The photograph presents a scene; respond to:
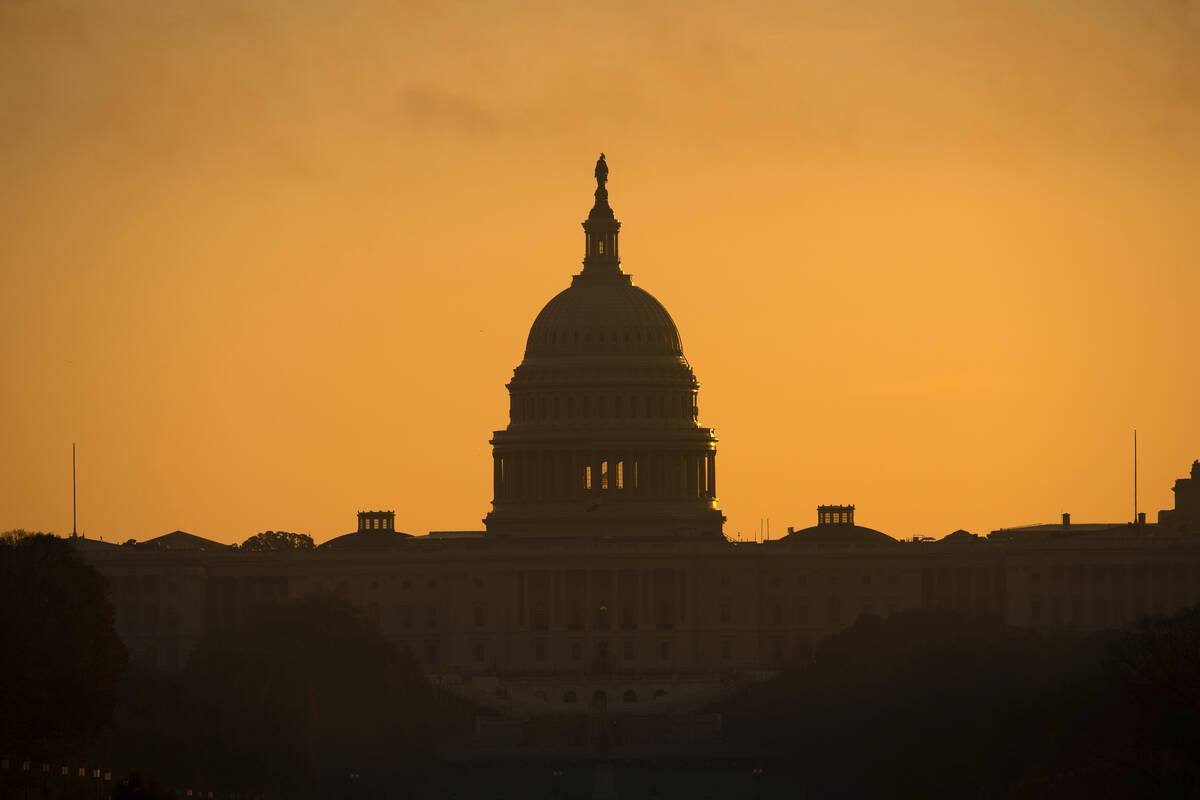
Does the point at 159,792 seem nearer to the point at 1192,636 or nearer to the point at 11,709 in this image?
the point at 11,709

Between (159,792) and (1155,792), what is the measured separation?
38.3m

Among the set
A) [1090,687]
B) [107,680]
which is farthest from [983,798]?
[107,680]

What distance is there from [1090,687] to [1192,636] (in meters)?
18.6

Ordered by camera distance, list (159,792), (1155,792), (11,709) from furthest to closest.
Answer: (11,709) < (1155,792) < (159,792)

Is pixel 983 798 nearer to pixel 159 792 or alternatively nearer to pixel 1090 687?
pixel 1090 687

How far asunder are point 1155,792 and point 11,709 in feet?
152

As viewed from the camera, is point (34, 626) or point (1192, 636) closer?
point (1192, 636)

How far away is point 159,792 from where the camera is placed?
530 ft

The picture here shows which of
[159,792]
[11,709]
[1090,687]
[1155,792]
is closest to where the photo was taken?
[159,792]

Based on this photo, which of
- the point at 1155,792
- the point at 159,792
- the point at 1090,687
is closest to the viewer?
the point at 159,792

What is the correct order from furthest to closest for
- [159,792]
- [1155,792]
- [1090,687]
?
[1090,687]
[1155,792]
[159,792]

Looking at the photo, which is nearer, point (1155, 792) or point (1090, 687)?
point (1155, 792)

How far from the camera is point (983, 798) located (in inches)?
7672

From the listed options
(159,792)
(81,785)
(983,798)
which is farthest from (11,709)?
(983,798)
